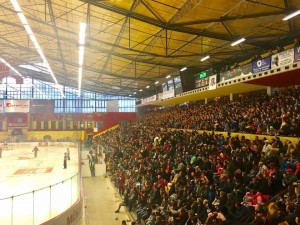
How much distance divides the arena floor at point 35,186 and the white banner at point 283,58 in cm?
1100

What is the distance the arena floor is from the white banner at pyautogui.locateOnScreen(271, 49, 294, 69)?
433 inches

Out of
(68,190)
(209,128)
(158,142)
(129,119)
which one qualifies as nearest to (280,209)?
(68,190)

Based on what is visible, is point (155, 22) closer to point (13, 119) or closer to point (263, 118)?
point (263, 118)

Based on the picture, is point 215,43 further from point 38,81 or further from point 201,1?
point 38,81

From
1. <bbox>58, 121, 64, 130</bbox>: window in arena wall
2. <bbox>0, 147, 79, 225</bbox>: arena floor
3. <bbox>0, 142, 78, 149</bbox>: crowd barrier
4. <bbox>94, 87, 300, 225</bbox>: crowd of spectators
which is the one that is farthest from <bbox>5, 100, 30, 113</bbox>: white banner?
<bbox>94, 87, 300, 225</bbox>: crowd of spectators

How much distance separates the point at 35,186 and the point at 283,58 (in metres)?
15.3

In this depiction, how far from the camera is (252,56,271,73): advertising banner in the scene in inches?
478

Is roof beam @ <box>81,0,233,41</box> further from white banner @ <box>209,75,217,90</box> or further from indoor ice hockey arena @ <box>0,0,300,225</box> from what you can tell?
white banner @ <box>209,75,217,90</box>

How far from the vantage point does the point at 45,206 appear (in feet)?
26.8

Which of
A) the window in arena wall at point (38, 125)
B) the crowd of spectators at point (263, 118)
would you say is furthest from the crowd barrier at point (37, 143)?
the crowd of spectators at point (263, 118)

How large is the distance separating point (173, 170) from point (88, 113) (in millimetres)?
42218

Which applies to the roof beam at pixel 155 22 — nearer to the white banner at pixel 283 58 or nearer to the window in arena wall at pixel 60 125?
the white banner at pixel 283 58

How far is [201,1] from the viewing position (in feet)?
37.7

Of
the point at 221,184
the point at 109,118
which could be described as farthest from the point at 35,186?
the point at 109,118
